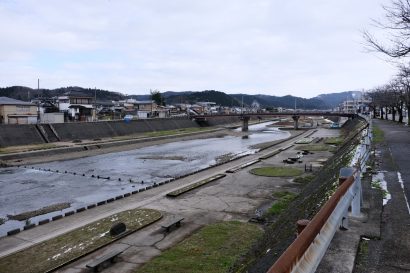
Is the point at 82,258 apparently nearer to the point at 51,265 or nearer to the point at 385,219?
the point at 51,265

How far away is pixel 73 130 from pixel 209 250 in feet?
184

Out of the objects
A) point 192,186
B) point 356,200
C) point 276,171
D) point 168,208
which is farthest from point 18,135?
point 356,200

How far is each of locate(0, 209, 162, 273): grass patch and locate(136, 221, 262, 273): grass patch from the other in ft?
10.2

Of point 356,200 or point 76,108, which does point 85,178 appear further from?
point 76,108

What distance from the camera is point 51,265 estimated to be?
1306cm

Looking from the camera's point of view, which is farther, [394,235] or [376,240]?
[394,235]

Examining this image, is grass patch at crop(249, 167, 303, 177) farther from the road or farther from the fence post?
the fence post

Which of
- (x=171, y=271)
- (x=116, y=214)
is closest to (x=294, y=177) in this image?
(x=116, y=214)

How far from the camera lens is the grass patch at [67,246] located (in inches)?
523

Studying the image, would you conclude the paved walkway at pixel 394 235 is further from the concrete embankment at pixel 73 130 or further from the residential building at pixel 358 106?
the residential building at pixel 358 106

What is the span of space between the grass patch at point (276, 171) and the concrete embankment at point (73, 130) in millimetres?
36880

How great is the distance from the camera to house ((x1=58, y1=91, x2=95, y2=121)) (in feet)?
250

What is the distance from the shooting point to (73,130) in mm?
64438

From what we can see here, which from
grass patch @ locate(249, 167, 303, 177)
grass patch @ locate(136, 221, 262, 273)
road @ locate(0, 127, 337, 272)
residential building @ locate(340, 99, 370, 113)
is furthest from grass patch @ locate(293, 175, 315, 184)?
residential building @ locate(340, 99, 370, 113)
